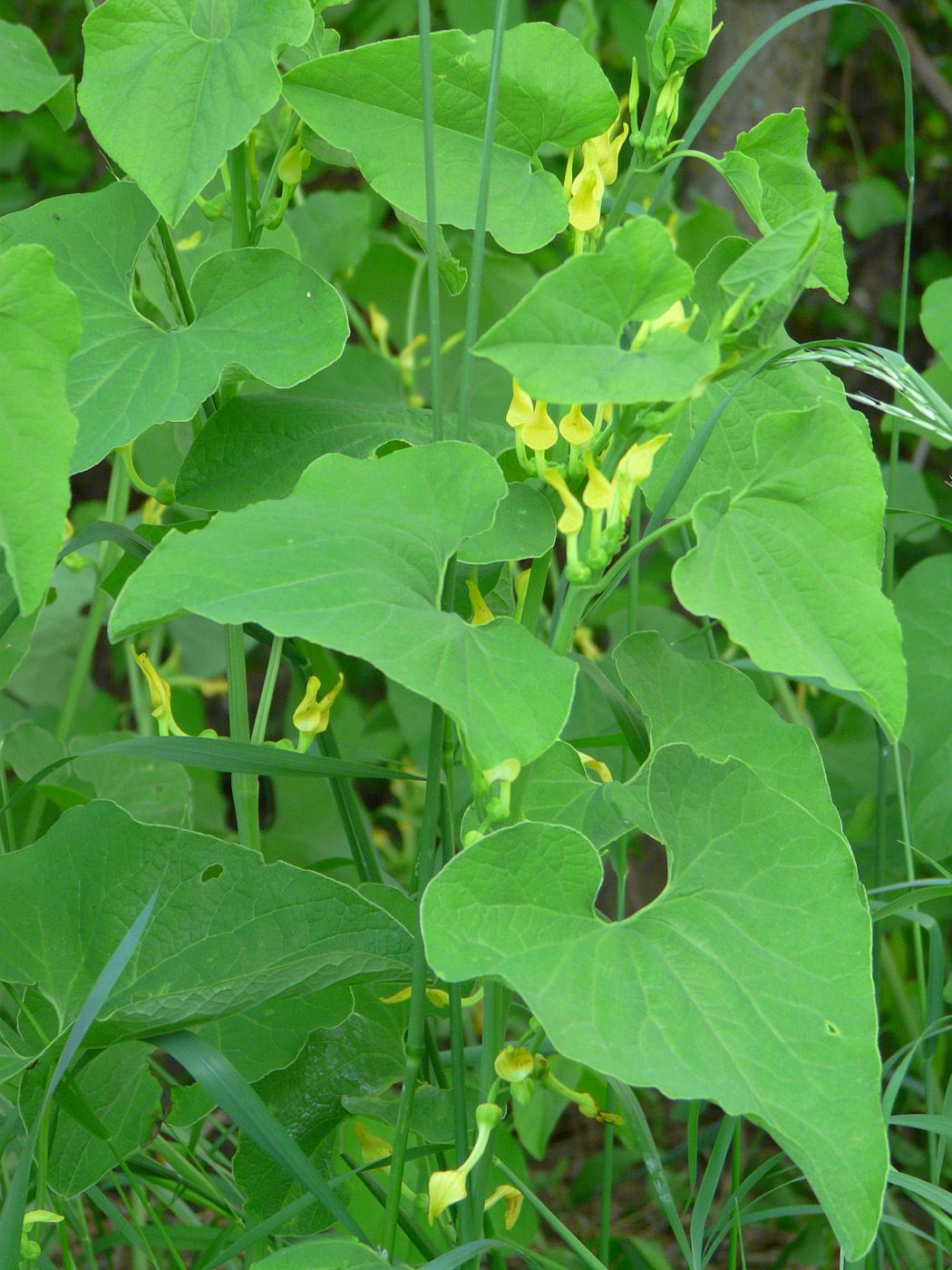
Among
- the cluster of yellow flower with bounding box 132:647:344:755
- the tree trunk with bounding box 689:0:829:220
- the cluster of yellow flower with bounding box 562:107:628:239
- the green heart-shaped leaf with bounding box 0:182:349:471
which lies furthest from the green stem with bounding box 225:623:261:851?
the tree trunk with bounding box 689:0:829:220

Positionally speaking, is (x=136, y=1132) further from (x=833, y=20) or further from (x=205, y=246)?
(x=833, y=20)

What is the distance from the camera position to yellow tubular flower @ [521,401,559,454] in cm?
41

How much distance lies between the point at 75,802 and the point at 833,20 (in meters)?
1.21

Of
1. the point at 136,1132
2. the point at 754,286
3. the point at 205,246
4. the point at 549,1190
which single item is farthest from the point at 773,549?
the point at 549,1190

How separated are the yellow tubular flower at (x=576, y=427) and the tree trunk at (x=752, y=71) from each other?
0.76m

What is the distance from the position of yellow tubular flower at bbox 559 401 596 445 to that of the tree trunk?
76 centimetres

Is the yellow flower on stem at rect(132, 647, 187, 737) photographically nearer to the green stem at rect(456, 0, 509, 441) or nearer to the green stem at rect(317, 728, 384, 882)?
the green stem at rect(317, 728, 384, 882)

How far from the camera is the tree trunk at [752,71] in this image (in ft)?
3.55

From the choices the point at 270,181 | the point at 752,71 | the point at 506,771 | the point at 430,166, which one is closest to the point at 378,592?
the point at 506,771

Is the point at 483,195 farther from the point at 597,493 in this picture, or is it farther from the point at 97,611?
the point at 97,611

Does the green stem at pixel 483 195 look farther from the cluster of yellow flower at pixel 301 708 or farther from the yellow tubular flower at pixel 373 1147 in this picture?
the yellow tubular flower at pixel 373 1147

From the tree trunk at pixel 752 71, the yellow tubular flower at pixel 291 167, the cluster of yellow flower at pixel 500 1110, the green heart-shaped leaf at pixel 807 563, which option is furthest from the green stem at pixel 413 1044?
the tree trunk at pixel 752 71

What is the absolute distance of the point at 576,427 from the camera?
0.40 m

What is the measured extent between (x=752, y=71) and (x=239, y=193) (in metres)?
0.75
